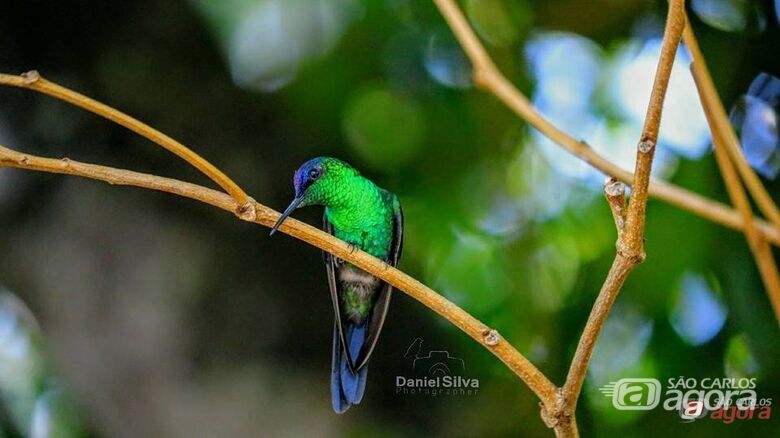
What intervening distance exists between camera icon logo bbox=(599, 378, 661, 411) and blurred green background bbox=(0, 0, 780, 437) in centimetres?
2

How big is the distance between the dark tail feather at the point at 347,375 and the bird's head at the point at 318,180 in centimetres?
24

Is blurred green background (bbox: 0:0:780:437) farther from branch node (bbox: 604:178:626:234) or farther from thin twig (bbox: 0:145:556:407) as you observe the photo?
branch node (bbox: 604:178:626:234)

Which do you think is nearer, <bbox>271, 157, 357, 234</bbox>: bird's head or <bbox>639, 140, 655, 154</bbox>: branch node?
<bbox>639, 140, 655, 154</bbox>: branch node

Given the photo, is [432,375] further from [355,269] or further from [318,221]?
[318,221]

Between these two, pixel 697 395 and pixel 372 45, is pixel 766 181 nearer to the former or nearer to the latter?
pixel 697 395

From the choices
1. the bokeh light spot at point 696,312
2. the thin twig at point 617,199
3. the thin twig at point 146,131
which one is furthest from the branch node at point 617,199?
the bokeh light spot at point 696,312

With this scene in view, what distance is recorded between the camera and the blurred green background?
1.42 metres

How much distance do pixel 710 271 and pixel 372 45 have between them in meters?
0.72

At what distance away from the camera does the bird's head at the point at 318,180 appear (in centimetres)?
132

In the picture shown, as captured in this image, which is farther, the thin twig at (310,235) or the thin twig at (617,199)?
the thin twig at (310,235)

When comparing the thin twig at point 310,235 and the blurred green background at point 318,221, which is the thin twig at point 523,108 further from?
the blurred green background at point 318,221

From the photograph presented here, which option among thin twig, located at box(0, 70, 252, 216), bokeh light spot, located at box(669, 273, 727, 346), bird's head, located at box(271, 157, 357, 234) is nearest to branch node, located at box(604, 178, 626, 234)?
thin twig, located at box(0, 70, 252, 216)

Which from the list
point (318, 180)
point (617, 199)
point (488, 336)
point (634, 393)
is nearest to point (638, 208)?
point (617, 199)

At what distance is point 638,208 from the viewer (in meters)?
0.73
